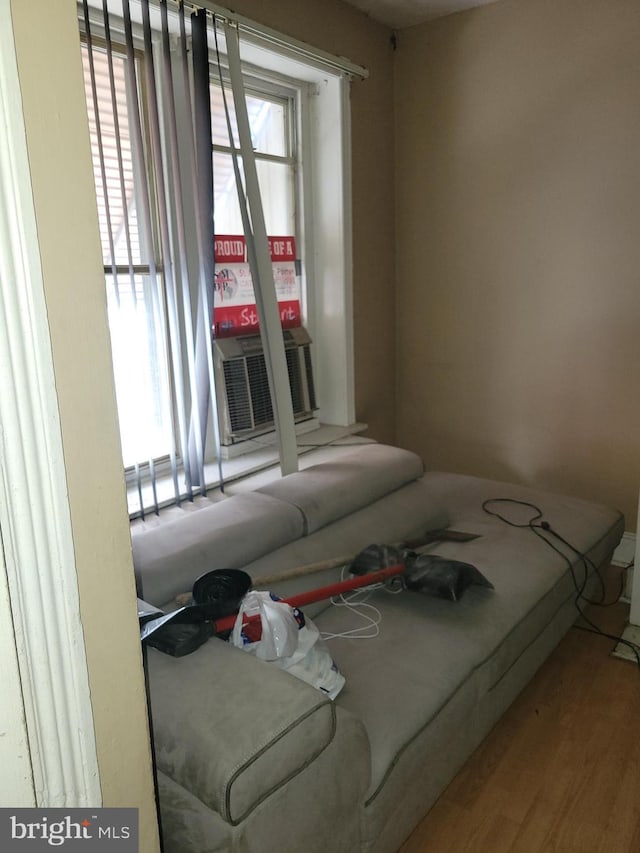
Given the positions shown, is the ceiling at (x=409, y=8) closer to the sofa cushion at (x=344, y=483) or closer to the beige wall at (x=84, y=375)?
the sofa cushion at (x=344, y=483)

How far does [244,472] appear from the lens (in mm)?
2814

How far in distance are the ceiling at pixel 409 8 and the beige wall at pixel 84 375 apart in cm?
281

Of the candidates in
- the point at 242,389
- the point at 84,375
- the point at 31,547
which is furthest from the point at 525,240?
the point at 31,547

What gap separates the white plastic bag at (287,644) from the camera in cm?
160

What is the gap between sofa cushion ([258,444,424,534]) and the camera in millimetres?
2391

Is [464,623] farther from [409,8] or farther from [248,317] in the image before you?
[409,8]

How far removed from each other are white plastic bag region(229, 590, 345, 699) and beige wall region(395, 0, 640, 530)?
6.70ft

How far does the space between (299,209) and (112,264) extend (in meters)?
1.36

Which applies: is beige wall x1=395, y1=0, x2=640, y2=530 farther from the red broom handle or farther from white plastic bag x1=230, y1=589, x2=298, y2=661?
white plastic bag x1=230, y1=589, x2=298, y2=661

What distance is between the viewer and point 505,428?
344 cm

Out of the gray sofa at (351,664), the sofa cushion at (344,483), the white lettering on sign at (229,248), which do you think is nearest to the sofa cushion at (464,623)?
the gray sofa at (351,664)

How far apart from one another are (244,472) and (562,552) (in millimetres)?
1278

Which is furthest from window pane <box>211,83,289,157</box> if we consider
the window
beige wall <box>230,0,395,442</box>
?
beige wall <box>230,0,395,442</box>

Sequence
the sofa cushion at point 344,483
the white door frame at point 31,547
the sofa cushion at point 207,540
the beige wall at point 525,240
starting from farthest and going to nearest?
the beige wall at point 525,240, the sofa cushion at point 344,483, the sofa cushion at point 207,540, the white door frame at point 31,547
